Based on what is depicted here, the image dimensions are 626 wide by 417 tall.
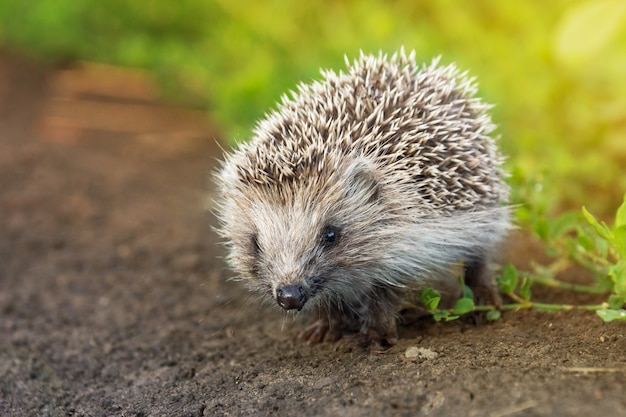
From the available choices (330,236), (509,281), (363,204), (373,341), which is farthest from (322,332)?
(509,281)

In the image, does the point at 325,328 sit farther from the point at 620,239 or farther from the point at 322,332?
the point at 620,239

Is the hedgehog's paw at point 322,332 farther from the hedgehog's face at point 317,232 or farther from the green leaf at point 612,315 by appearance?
the green leaf at point 612,315

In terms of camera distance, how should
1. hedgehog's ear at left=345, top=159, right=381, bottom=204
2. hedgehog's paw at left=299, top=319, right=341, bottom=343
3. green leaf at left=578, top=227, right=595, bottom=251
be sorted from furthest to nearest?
1. hedgehog's paw at left=299, top=319, right=341, bottom=343
2. green leaf at left=578, top=227, right=595, bottom=251
3. hedgehog's ear at left=345, top=159, right=381, bottom=204

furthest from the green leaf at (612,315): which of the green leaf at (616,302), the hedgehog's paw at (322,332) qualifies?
the hedgehog's paw at (322,332)

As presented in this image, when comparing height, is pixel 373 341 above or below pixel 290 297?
below

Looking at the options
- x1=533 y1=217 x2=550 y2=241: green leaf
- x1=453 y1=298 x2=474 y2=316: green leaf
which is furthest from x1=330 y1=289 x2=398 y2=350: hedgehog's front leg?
x1=533 y1=217 x2=550 y2=241: green leaf

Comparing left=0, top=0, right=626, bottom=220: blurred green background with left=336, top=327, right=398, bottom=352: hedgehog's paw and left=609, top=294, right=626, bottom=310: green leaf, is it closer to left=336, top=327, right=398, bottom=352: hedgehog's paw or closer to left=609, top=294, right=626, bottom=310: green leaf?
left=609, top=294, right=626, bottom=310: green leaf

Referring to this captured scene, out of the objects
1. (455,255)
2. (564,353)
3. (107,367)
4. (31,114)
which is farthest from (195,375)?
(31,114)
